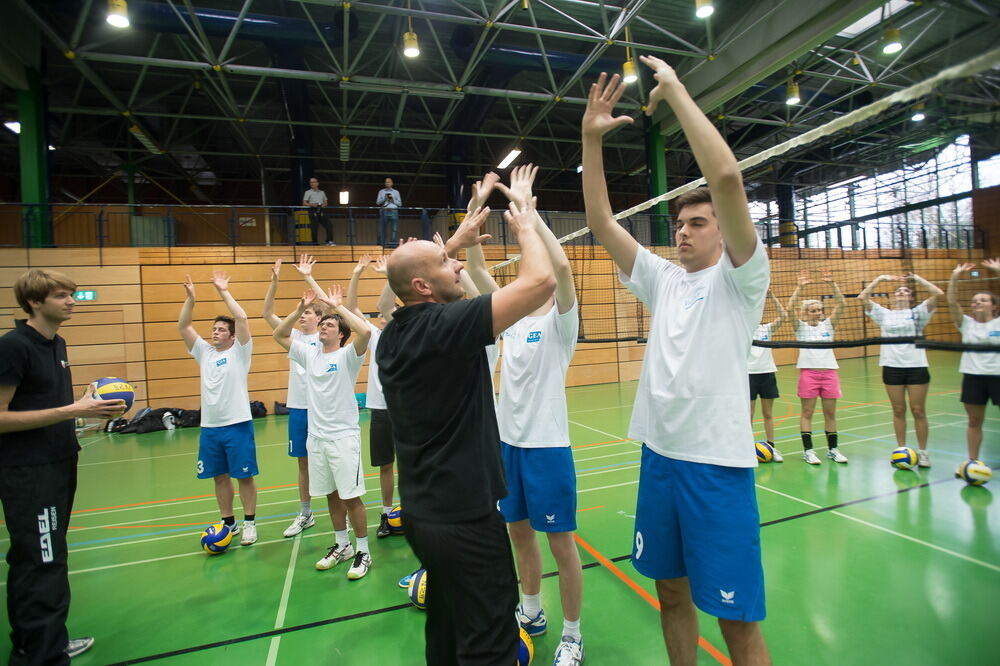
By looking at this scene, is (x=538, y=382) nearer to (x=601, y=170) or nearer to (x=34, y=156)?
(x=601, y=170)

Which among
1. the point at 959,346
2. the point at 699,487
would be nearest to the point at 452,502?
the point at 699,487

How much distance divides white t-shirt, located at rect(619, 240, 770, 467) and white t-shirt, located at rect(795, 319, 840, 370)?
524cm

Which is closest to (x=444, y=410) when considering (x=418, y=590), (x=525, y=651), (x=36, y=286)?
(x=525, y=651)

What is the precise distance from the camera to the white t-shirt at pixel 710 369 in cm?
195

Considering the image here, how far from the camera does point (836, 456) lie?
6.40 metres

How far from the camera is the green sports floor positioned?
3.05 m

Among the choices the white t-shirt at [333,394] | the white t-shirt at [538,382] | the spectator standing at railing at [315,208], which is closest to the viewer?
the white t-shirt at [538,382]

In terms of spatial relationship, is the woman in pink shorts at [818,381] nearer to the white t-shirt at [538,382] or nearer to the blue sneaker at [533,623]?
the white t-shirt at [538,382]

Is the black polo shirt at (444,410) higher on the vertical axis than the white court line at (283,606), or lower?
higher

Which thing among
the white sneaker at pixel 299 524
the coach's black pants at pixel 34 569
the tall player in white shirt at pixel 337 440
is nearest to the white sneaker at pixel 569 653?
the tall player in white shirt at pixel 337 440

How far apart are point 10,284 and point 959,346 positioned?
1666cm

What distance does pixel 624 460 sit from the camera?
6.96 m

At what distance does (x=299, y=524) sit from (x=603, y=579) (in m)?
3.33

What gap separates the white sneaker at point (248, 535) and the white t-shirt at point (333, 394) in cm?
145
